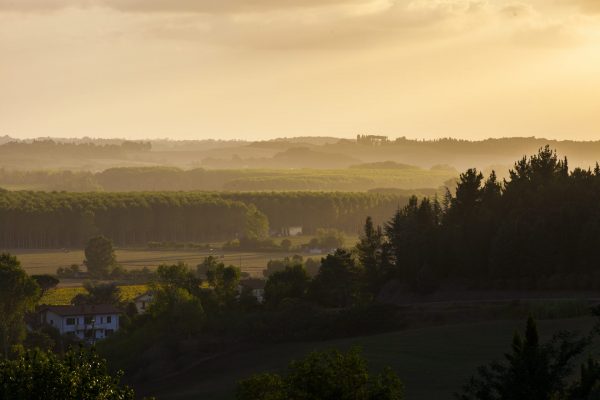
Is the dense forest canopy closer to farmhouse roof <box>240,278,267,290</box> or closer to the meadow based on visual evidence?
farmhouse roof <box>240,278,267,290</box>

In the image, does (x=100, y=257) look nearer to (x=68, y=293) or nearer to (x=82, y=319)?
(x=68, y=293)

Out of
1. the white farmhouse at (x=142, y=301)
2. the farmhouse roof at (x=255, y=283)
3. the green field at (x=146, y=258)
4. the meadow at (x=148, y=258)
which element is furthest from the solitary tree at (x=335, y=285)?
the green field at (x=146, y=258)

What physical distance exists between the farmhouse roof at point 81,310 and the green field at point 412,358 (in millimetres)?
29633

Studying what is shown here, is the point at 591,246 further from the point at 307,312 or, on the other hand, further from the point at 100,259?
the point at 100,259

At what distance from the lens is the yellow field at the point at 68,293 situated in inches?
4417

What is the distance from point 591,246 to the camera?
8231 centimetres

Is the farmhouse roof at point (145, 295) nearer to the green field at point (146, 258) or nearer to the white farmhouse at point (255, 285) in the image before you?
the white farmhouse at point (255, 285)

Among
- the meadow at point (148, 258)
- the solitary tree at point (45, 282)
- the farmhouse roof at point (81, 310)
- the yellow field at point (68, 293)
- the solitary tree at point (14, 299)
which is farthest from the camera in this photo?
the meadow at point (148, 258)

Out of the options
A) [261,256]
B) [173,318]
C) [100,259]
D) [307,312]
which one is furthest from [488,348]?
[261,256]

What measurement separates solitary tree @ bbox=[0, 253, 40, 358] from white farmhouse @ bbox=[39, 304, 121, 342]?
4.57 metres

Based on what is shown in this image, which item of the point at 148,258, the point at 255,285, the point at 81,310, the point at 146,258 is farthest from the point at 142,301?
the point at 146,258

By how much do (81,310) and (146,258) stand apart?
65.9m

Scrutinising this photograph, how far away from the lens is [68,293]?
118 meters

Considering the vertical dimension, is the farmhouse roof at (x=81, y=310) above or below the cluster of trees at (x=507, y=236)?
below
